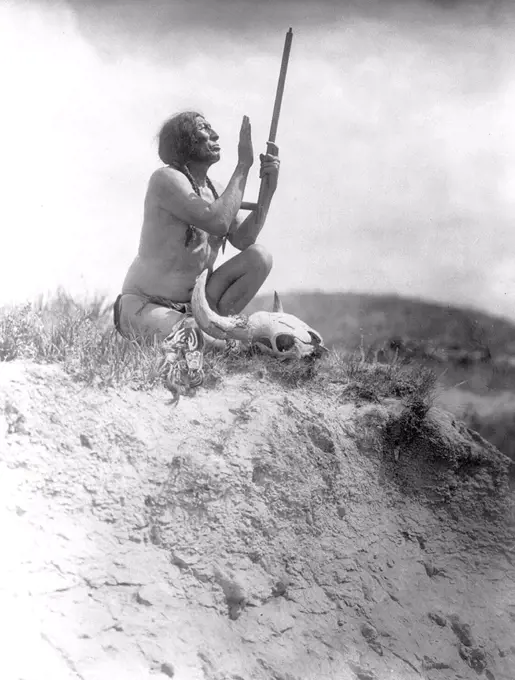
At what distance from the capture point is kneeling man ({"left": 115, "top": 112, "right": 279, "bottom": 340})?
294 cm

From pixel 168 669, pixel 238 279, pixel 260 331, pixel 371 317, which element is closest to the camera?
pixel 168 669

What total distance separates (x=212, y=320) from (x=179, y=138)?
33.1 inches

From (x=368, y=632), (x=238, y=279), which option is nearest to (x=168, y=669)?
(x=368, y=632)

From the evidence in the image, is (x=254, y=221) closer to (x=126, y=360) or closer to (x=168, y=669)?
(x=126, y=360)

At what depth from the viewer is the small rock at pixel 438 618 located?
2.66 m

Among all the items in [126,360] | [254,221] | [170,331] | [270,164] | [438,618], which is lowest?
[438,618]

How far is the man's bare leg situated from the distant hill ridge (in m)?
0.72

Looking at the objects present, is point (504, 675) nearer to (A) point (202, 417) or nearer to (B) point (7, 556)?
(A) point (202, 417)

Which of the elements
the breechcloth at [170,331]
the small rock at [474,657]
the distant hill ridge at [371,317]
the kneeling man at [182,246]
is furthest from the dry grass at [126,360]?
the small rock at [474,657]

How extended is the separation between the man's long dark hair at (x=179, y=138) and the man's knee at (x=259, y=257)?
495 millimetres

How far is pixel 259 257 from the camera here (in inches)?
121

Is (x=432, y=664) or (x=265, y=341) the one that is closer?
(x=432, y=664)

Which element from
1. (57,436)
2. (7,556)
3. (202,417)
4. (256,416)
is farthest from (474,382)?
(7,556)

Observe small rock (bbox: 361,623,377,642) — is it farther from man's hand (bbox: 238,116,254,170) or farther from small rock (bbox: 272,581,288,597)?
man's hand (bbox: 238,116,254,170)
